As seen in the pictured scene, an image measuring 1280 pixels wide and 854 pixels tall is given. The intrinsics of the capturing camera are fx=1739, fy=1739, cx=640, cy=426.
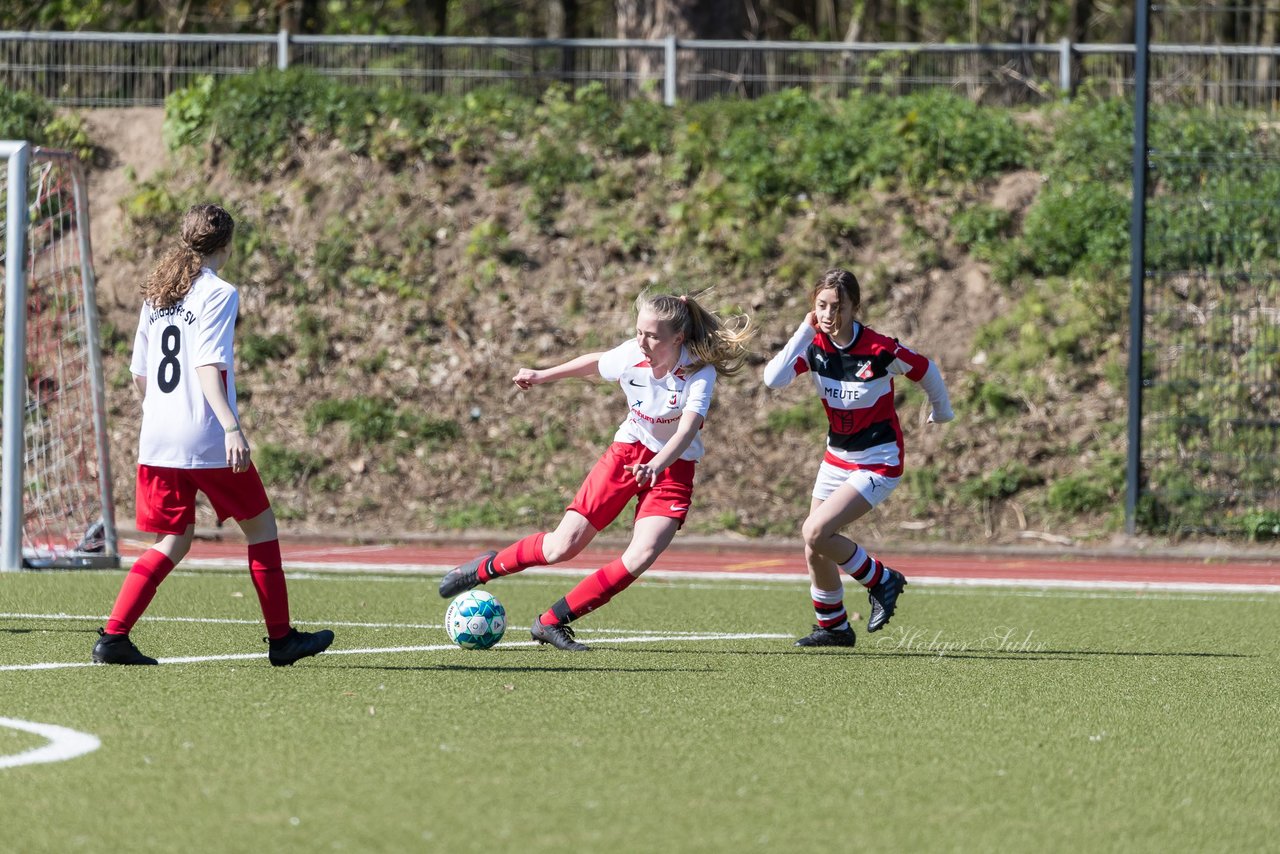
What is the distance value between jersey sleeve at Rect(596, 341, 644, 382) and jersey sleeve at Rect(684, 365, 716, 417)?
0.94 ft

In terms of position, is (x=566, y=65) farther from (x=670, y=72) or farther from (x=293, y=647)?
(x=293, y=647)

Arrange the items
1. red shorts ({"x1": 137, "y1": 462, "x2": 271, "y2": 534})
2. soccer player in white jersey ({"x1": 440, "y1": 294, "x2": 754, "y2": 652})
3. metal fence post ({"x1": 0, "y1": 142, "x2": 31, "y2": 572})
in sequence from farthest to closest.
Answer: metal fence post ({"x1": 0, "y1": 142, "x2": 31, "y2": 572}) < soccer player in white jersey ({"x1": 440, "y1": 294, "x2": 754, "y2": 652}) < red shorts ({"x1": 137, "y1": 462, "x2": 271, "y2": 534})

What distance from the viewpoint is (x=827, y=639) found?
8.22m

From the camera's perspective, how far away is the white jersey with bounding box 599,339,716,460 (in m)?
7.77

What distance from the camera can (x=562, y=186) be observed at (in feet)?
63.4

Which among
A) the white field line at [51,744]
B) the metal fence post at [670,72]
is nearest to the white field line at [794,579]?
the white field line at [51,744]

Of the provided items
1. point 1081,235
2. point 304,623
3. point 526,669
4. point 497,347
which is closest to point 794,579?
point 304,623

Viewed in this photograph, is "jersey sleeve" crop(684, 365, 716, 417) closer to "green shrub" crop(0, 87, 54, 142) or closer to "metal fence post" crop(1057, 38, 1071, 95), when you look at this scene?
"metal fence post" crop(1057, 38, 1071, 95)

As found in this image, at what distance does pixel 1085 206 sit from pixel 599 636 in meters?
11.2

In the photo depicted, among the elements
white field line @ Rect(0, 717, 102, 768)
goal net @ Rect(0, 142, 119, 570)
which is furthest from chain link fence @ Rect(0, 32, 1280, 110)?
white field line @ Rect(0, 717, 102, 768)

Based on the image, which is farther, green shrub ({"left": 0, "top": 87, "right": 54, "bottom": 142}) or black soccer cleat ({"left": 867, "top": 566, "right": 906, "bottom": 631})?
green shrub ({"left": 0, "top": 87, "right": 54, "bottom": 142})

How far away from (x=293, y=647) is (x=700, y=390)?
208 centimetres

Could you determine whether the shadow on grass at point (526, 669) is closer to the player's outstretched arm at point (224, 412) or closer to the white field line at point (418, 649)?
the white field line at point (418, 649)

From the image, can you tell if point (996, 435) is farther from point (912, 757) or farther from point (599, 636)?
point (912, 757)
